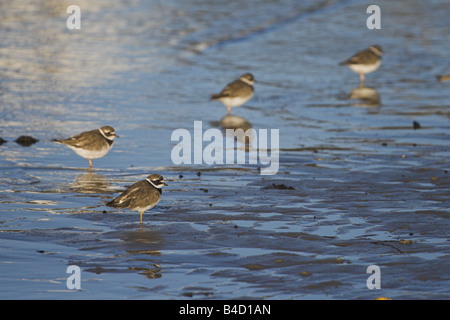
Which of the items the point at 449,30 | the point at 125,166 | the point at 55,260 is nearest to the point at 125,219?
the point at 55,260

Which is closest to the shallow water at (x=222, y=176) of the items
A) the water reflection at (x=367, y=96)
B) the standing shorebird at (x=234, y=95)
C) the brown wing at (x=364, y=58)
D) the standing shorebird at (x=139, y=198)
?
the water reflection at (x=367, y=96)

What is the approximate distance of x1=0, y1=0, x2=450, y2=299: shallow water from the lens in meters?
8.09

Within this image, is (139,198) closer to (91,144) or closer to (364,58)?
(91,144)

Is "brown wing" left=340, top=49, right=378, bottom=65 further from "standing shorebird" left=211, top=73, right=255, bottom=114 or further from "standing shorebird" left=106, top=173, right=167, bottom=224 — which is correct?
"standing shorebird" left=106, top=173, right=167, bottom=224

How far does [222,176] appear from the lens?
12.5m

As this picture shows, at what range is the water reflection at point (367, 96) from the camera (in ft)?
61.4

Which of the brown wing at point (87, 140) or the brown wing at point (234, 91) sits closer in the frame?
the brown wing at point (87, 140)

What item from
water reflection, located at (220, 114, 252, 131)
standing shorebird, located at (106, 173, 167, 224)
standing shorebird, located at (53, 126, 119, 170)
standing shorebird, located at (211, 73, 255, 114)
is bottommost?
standing shorebird, located at (106, 173, 167, 224)

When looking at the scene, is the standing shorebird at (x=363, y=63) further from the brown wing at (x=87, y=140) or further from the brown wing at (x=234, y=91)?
the brown wing at (x=87, y=140)

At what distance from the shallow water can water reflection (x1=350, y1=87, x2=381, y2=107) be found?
71 millimetres

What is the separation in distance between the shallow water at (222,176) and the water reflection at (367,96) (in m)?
0.07

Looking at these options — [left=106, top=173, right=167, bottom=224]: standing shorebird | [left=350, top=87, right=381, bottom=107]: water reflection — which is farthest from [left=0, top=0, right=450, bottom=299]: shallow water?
[left=106, top=173, right=167, bottom=224]: standing shorebird

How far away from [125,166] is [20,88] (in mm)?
7236

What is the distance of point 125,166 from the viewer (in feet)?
42.7
